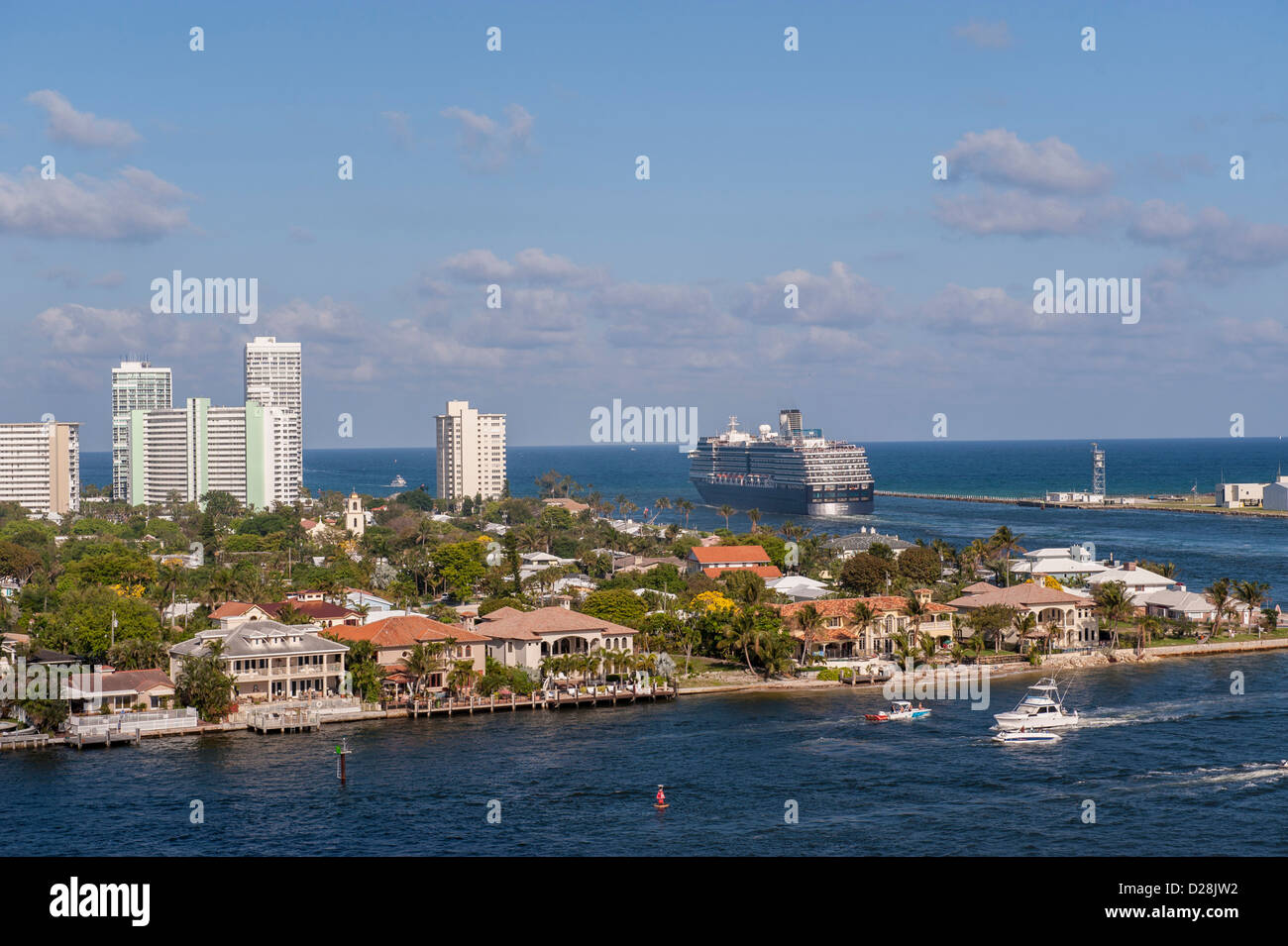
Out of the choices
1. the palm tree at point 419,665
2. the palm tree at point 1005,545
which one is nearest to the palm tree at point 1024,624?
the palm tree at point 1005,545

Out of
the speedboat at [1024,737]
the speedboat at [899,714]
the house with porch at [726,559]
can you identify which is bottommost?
the speedboat at [1024,737]

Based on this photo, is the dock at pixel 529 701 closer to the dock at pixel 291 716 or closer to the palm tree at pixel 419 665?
the dock at pixel 291 716

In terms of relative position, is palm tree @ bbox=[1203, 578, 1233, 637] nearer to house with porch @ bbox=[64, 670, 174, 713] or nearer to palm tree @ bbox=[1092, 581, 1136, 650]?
palm tree @ bbox=[1092, 581, 1136, 650]

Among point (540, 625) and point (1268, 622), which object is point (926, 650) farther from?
point (1268, 622)

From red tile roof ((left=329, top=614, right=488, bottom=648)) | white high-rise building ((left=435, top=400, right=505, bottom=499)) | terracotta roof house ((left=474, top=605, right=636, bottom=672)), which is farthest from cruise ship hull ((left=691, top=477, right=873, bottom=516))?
red tile roof ((left=329, top=614, right=488, bottom=648))
